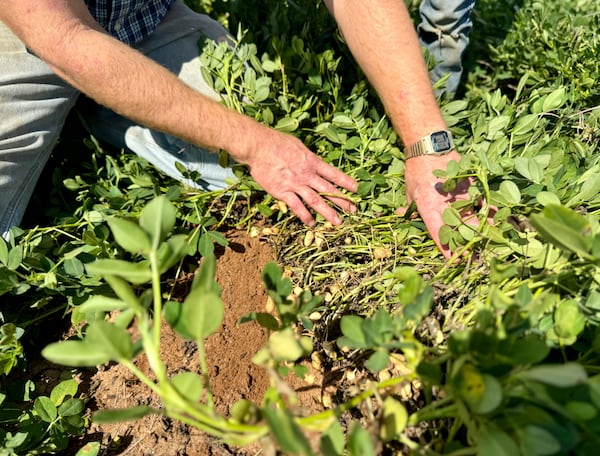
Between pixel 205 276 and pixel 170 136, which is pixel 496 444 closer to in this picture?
pixel 205 276

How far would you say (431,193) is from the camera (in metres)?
1.23

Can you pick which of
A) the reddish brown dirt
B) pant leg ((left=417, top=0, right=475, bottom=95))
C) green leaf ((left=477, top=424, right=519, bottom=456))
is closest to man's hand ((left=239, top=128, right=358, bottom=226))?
the reddish brown dirt

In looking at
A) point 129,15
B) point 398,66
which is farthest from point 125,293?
point 129,15

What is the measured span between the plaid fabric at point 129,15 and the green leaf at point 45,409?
1097 mm

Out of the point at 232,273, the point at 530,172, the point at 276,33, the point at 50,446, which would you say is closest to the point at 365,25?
the point at 276,33

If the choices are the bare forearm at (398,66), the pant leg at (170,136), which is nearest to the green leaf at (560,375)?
the bare forearm at (398,66)

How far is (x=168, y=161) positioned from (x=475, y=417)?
4.18ft

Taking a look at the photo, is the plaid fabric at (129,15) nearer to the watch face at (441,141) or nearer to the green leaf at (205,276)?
the watch face at (441,141)

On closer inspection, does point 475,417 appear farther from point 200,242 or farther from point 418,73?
point 418,73

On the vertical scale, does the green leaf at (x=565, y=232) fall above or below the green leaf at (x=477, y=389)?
above

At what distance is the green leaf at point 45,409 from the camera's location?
1.12 metres

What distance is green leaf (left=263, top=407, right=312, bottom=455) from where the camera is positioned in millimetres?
489

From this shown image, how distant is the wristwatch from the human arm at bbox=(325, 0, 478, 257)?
0.01 m

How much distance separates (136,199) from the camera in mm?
1489
